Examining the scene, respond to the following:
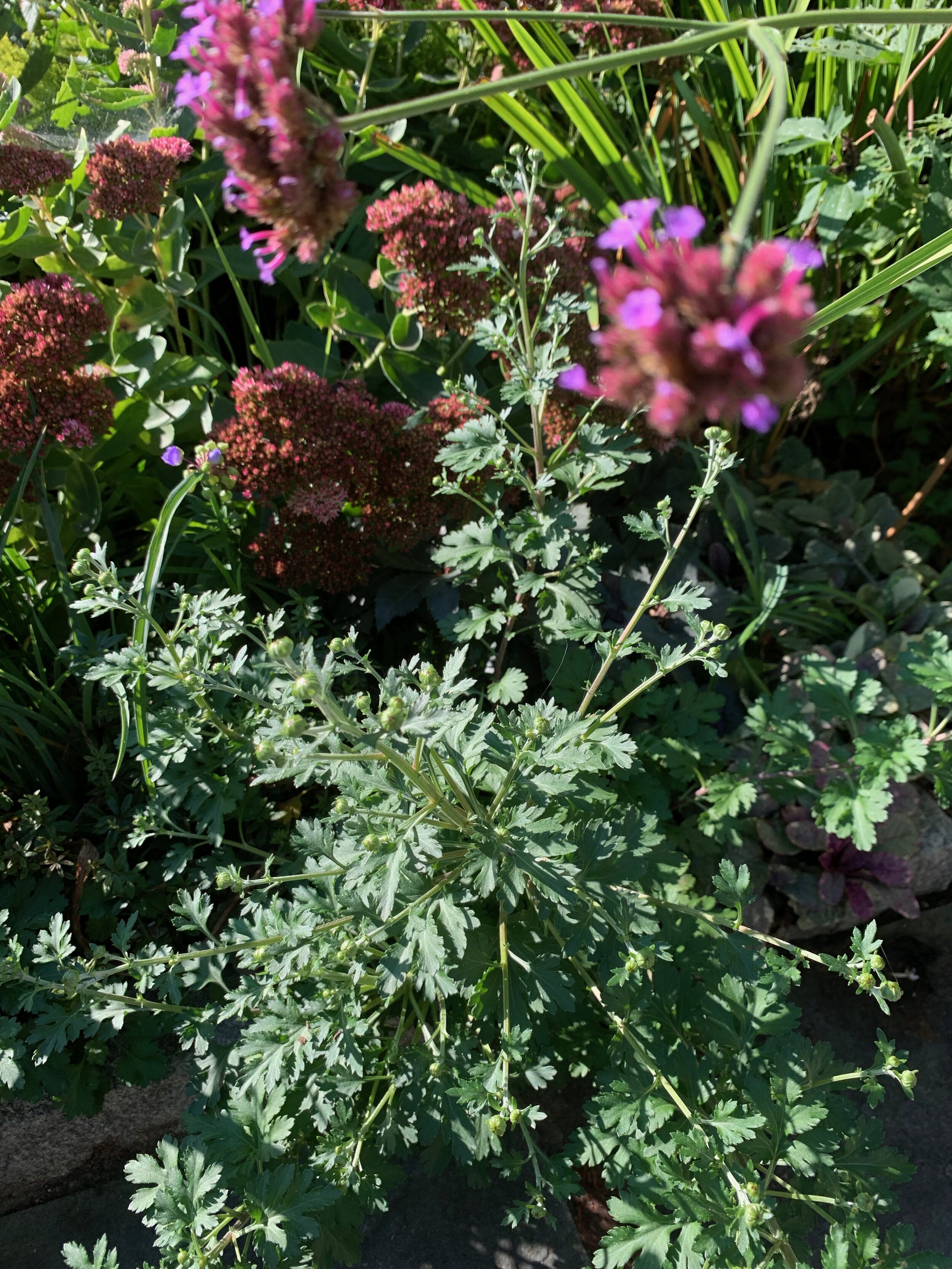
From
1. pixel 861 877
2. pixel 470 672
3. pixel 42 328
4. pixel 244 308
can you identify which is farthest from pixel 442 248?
pixel 861 877

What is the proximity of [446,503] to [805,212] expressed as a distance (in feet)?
3.38

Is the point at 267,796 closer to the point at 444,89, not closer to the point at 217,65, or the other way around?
the point at 217,65

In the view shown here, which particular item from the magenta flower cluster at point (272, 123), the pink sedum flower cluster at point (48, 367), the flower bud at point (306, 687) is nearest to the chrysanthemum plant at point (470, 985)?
the flower bud at point (306, 687)

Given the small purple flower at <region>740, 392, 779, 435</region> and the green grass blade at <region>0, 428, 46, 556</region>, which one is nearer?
the small purple flower at <region>740, 392, 779, 435</region>

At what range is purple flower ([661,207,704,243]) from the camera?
0.53 meters

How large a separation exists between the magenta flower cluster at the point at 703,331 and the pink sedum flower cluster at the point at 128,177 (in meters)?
1.29

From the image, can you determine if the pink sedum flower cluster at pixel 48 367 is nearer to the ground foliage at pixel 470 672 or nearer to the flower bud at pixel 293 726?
the ground foliage at pixel 470 672

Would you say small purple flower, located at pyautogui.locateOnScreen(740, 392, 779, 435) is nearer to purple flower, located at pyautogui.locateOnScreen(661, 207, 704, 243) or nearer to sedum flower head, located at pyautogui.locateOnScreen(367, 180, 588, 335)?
purple flower, located at pyautogui.locateOnScreen(661, 207, 704, 243)

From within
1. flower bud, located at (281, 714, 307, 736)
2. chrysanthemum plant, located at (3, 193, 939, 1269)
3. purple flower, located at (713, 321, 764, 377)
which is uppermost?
purple flower, located at (713, 321, 764, 377)

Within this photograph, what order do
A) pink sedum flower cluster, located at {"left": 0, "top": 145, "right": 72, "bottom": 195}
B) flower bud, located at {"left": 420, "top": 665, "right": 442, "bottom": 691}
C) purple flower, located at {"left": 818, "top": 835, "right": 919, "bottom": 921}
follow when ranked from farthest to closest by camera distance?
purple flower, located at {"left": 818, "top": 835, "right": 919, "bottom": 921}, pink sedum flower cluster, located at {"left": 0, "top": 145, "right": 72, "bottom": 195}, flower bud, located at {"left": 420, "top": 665, "right": 442, "bottom": 691}

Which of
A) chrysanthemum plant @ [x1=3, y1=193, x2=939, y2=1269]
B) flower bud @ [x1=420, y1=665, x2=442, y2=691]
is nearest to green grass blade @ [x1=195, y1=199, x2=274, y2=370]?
chrysanthemum plant @ [x1=3, y1=193, x2=939, y2=1269]

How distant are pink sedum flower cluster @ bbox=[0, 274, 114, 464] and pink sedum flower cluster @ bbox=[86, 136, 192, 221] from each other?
0.57 feet

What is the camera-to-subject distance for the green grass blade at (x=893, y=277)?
1.41m

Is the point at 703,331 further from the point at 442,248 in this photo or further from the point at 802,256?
the point at 442,248
